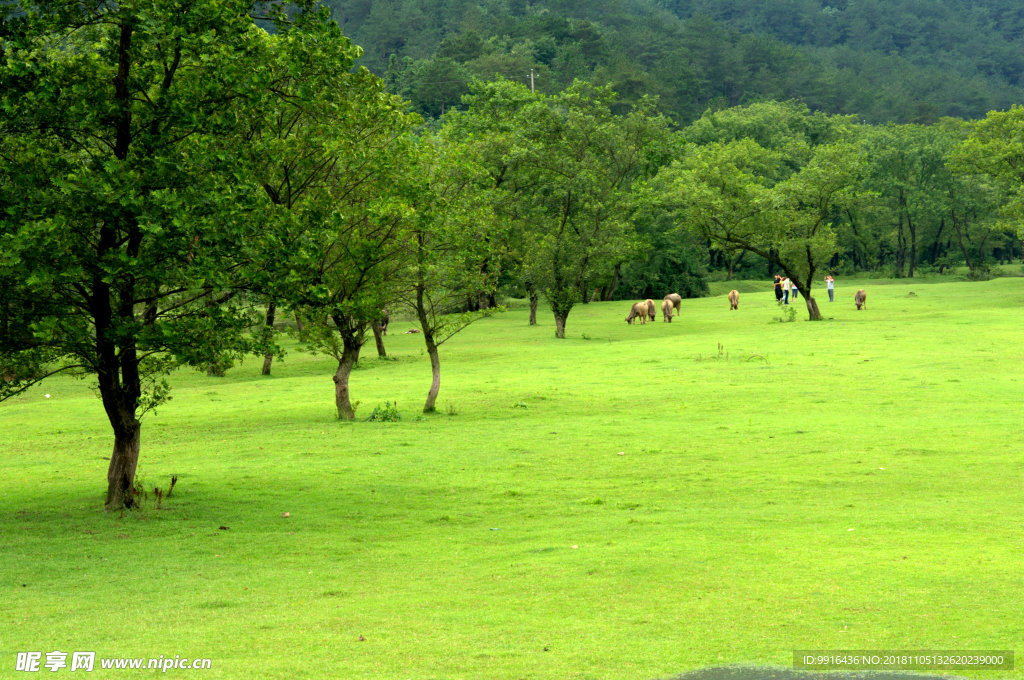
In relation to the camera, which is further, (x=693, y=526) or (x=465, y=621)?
(x=693, y=526)

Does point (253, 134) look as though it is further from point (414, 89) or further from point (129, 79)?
point (414, 89)

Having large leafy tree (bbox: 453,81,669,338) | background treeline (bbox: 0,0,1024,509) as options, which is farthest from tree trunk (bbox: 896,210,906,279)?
background treeline (bbox: 0,0,1024,509)

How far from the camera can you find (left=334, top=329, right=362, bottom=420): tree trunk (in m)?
26.3

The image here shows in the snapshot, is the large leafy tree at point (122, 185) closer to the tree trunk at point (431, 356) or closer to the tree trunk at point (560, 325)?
the tree trunk at point (431, 356)

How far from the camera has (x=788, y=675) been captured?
8.52 m

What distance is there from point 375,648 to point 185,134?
9805 mm

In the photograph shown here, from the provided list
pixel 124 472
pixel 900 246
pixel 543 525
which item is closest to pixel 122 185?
pixel 124 472

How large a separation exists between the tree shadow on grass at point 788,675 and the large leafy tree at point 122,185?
9126 mm

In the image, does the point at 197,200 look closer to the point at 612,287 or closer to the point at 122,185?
the point at 122,185

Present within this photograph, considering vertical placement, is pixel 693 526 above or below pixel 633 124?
below

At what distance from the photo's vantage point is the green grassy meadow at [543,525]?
9672 millimetres

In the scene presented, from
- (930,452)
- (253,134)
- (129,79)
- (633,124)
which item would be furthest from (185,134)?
(633,124)

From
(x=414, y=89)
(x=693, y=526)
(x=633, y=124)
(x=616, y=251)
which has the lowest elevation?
(x=693, y=526)

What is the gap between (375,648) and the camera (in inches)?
374
